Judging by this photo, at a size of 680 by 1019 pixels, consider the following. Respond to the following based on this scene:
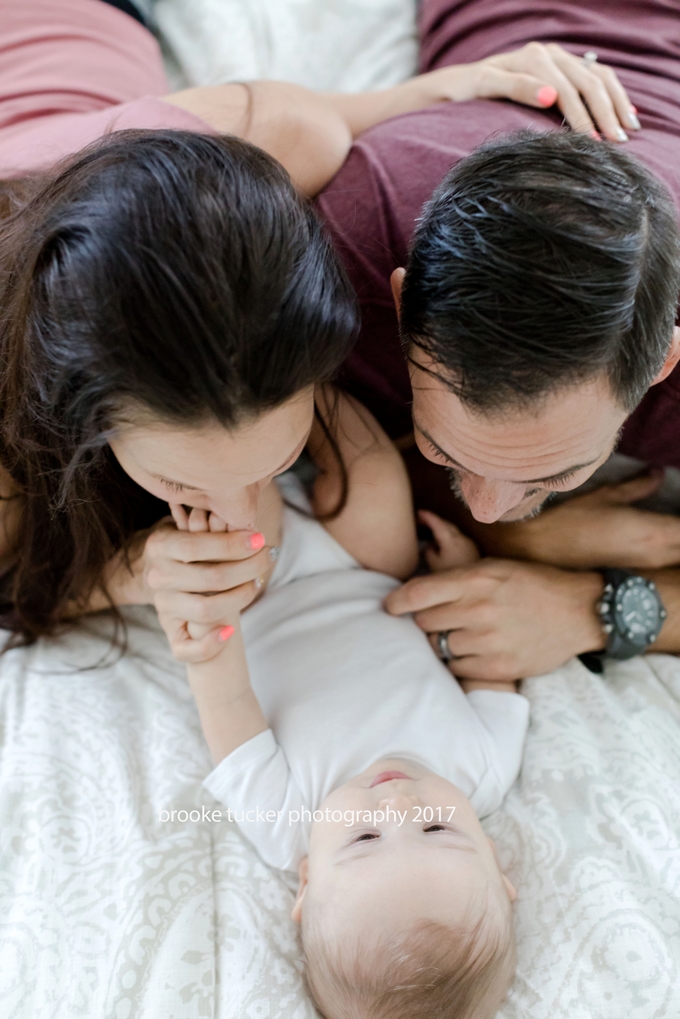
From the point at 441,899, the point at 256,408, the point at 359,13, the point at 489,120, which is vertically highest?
the point at 359,13

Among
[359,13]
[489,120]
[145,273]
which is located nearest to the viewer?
[145,273]

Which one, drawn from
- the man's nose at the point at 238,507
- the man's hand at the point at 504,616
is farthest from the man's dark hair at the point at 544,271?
the man's hand at the point at 504,616

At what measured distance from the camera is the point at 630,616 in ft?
3.89

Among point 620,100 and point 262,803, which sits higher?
point 620,100

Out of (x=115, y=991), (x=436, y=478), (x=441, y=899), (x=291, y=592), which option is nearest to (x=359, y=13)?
(x=436, y=478)

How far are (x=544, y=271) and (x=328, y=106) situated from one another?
28.9 inches

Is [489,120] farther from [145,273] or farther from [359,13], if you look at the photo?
[145,273]

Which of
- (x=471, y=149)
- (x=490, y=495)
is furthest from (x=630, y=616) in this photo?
(x=471, y=149)

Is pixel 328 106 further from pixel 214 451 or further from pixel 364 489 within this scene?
pixel 214 451

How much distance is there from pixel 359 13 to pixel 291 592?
1.24 meters

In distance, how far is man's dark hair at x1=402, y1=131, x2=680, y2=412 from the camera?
710 mm

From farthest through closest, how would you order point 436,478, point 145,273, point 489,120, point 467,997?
point 436,478, point 489,120, point 467,997, point 145,273

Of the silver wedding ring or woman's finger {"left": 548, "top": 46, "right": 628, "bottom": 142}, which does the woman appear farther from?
the silver wedding ring

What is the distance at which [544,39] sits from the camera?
1.39 meters
